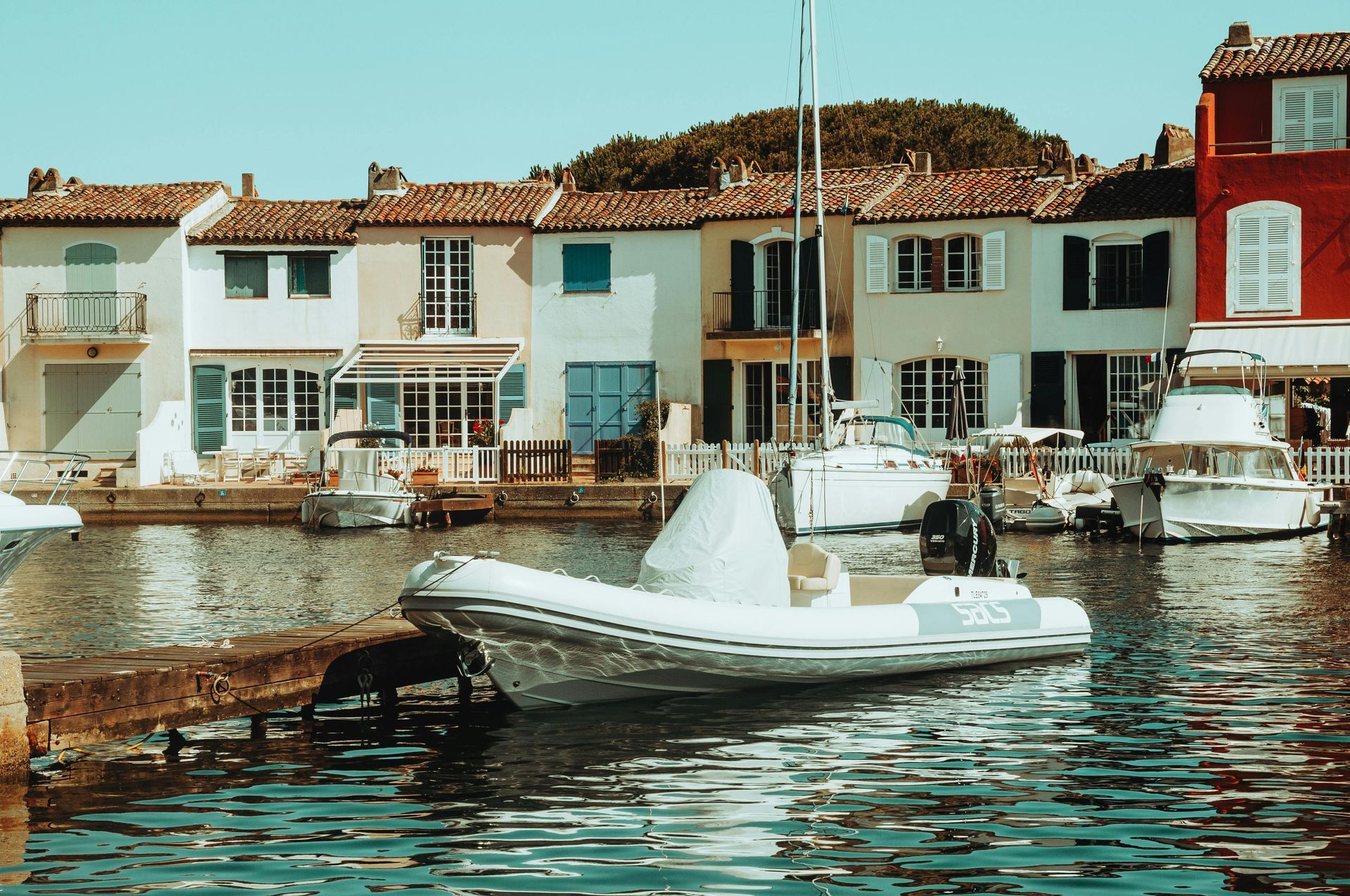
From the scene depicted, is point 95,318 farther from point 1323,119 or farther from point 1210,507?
point 1323,119

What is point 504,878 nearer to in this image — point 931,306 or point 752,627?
point 752,627

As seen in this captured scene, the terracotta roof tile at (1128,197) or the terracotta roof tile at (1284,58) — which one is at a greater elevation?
the terracotta roof tile at (1284,58)

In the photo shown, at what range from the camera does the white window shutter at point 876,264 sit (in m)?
35.6

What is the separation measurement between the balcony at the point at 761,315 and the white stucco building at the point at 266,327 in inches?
338

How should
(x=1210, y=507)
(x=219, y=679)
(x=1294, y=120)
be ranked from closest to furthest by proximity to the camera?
(x=219, y=679)
(x=1210, y=507)
(x=1294, y=120)

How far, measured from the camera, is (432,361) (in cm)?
3694

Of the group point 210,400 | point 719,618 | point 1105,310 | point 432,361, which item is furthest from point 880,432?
point 719,618

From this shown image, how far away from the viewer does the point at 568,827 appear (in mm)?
8578

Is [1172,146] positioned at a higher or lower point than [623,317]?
higher

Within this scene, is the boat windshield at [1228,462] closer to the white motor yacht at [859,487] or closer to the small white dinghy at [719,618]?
the white motor yacht at [859,487]

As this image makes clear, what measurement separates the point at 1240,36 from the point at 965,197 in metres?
6.45

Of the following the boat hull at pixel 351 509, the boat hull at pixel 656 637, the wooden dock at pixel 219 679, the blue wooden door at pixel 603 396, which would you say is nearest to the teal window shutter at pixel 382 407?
the blue wooden door at pixel 603 396

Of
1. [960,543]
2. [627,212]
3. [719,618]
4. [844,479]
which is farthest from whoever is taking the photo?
[627,212]

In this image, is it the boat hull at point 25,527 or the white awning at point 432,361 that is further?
the white awning at point 432,361
